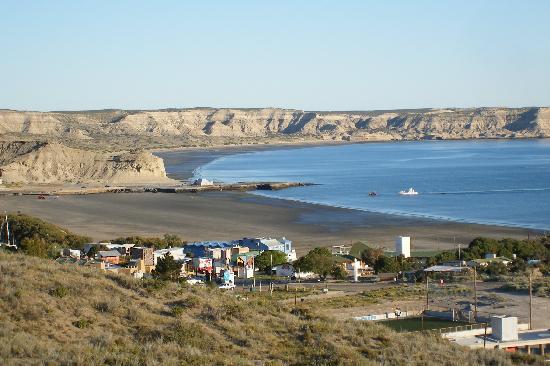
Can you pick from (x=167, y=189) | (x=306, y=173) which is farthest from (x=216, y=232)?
(x=306, y=173)

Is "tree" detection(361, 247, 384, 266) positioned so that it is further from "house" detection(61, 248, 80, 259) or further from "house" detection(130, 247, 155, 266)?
"house" detection(61, 248, 80, 259)

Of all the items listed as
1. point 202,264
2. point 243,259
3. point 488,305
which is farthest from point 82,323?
point 243,259

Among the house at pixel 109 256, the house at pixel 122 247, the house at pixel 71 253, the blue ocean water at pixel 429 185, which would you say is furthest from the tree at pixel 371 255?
the blue ocean water at pixel 429 185

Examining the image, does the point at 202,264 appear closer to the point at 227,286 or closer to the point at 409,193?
the point at 227,286

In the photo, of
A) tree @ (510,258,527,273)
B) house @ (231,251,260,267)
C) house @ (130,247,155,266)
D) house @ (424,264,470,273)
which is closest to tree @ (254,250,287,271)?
house @ (231,251,260,267)

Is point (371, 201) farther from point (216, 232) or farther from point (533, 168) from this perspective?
point (533, 168)
